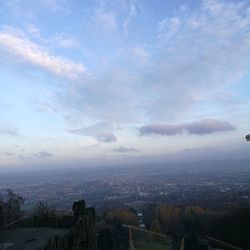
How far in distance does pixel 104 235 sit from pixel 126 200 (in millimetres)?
39669

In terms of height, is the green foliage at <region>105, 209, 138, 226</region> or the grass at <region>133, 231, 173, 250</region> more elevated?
the green foliage at <region>105, 209, 138, 226</region>

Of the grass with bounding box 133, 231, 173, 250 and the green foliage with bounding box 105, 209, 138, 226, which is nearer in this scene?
the grass with bounding box 133, 231, 173, 250

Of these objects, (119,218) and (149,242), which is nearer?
(149,242)

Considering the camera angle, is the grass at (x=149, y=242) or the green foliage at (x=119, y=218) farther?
the green foliage at (x=119, y=218)

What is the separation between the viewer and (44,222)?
18062mm

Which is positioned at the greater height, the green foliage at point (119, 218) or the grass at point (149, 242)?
the green foliage at point (119, 218)

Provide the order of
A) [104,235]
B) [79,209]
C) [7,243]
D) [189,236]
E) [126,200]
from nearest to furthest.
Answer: [7,243]
[79,209]
[104,235]
[189,236]
[126,200]

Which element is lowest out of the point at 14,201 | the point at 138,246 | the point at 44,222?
the point at 138,246

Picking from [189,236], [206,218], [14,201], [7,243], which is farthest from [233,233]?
[7,243]

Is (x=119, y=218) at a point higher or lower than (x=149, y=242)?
higher

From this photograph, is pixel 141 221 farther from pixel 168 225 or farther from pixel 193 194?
pixel 193 194

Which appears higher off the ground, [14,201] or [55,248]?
[14,201]

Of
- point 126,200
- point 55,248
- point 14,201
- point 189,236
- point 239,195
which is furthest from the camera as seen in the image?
point 126,200

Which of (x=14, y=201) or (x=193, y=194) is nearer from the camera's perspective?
(x=14, y=201)
